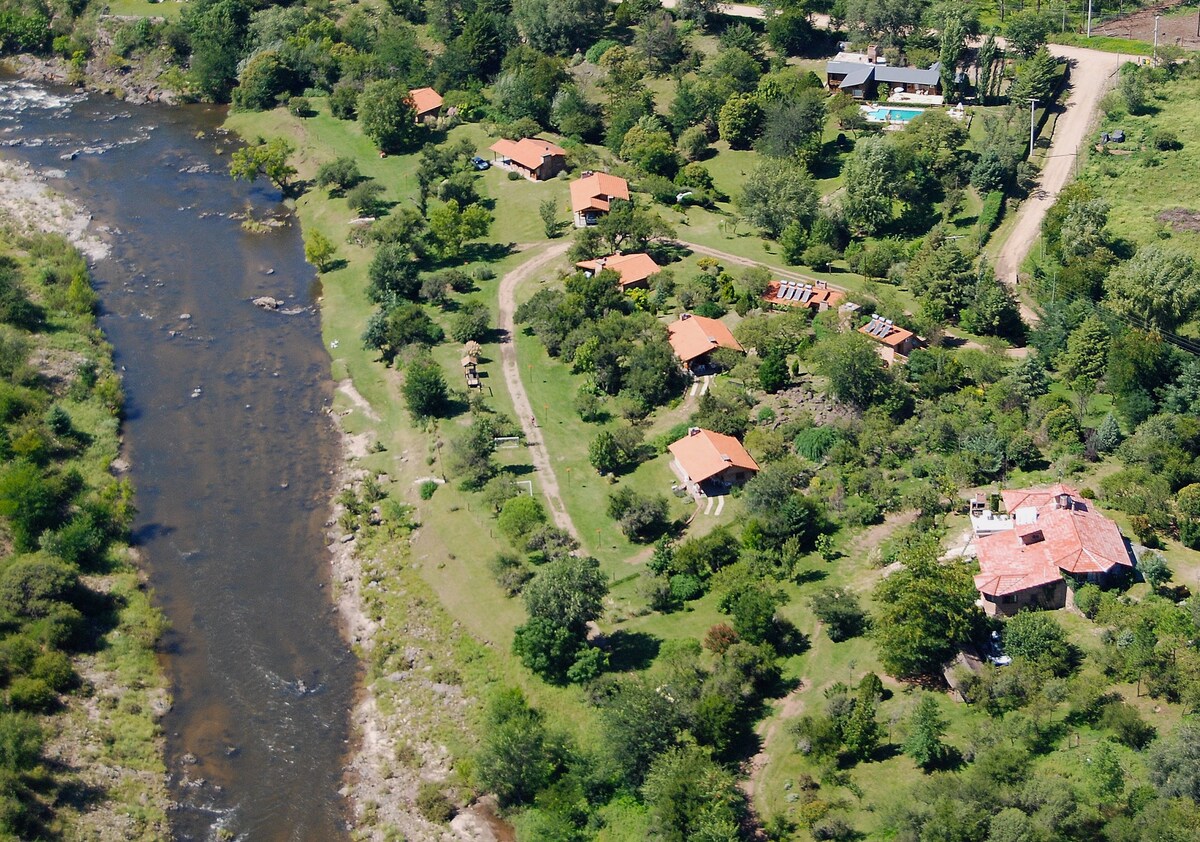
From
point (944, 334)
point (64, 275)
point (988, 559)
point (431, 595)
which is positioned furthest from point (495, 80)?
point (988, 559)

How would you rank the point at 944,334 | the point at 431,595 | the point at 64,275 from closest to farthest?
the point at 431,595 → the point at 944,334 → the point at 64,275

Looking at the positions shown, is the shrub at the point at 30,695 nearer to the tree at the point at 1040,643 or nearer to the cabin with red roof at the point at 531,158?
the tree at the point at 1040,643

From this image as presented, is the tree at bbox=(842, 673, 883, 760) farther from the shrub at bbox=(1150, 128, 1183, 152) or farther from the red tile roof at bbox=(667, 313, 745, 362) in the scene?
the shrub at bbox=(1150, 128, 1183, 152)

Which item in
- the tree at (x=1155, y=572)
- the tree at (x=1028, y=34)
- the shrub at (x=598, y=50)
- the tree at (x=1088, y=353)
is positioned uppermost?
the tree at (x=1028, y=34)

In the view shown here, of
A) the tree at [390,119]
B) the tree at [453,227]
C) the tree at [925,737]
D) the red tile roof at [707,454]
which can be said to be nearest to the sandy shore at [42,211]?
the tree at [390,119]

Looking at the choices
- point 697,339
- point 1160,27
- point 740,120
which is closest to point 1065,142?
point 1160,27

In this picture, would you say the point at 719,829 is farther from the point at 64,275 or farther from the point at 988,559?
the point at 64,275
